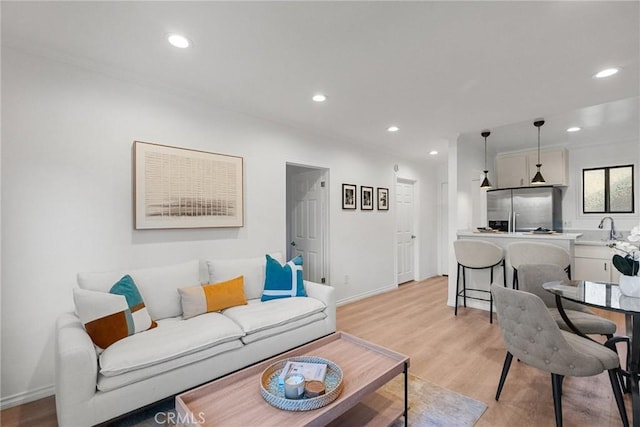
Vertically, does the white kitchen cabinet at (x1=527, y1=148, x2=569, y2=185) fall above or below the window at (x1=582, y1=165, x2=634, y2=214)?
above

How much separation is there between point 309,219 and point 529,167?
3862mm

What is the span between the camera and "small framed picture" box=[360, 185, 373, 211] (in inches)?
183

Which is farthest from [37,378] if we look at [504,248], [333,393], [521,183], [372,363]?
[521,183]

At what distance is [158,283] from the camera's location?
2.41 metres

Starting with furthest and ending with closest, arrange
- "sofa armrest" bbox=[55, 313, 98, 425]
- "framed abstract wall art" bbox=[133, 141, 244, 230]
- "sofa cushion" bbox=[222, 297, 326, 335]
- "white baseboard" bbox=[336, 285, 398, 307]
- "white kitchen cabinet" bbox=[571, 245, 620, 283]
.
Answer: "white baseboard" bbox=[336, 285, 398, 307]
"white kitchen cabinet" bbox=[571, 245, 620, 283]
"framed abstract wall art" bbox=[133, 141, 244, 230]
"sofa cushion" bbox=[222, 297, 326, 335]
"sofa armrest" bbox=[55, 313, 98, 425]

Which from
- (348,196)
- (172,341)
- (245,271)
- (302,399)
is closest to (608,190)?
(348,196)

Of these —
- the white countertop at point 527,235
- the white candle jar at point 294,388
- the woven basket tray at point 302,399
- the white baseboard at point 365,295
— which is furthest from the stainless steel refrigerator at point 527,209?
the white candle jar at point 294,388

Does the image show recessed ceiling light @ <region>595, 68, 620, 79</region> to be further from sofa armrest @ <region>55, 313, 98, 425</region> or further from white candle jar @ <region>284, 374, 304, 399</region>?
sofa armrest @ <region>55, 313, 98, 425</region>

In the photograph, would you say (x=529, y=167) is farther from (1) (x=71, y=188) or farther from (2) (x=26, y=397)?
(2) (x=26, y=397)

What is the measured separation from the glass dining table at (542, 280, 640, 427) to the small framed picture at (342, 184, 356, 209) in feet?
8.61

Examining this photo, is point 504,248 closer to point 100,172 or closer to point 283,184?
point 283,184

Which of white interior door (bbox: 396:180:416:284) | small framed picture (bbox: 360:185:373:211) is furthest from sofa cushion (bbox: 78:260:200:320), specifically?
white interior door (bbox: 396:180:416:284)

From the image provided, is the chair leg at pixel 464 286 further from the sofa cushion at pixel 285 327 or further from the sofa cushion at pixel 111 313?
the sofa cushion at pixel 111 313

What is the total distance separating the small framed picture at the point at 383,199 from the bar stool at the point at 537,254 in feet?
6.48
